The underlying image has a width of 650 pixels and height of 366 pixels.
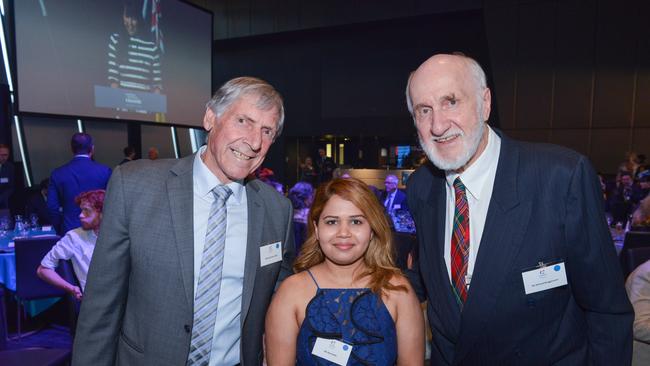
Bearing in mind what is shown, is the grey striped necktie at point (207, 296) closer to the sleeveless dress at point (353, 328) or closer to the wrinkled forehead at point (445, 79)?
the sleeveless dress at point (353, 328)

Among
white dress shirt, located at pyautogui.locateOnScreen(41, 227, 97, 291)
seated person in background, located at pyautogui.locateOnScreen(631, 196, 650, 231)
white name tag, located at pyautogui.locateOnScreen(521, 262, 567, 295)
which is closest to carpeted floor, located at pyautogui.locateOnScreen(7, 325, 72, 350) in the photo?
white dress shirt, located at pyautogui.locateOnScreen(41, 227, 97, 291)

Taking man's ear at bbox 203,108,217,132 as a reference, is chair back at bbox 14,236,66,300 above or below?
below

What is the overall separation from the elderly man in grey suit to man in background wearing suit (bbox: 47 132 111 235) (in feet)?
12.2

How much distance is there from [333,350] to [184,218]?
0.77 m

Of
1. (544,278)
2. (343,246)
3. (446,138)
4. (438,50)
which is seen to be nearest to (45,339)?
(343,246)

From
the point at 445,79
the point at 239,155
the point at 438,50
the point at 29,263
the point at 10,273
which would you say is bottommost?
the point at 10,273

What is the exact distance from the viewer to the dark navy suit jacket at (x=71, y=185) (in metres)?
4.63

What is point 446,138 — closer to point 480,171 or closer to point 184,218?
point 480,171

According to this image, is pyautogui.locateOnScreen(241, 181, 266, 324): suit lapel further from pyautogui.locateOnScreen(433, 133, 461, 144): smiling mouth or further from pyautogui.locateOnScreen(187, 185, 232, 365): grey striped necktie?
pyautogui.locateOnScreen(433, 133, 461, 144): smiling mouth

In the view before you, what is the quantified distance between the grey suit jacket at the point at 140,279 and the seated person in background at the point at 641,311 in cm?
204

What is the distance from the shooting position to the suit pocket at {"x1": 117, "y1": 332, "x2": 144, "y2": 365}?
1.42 meters

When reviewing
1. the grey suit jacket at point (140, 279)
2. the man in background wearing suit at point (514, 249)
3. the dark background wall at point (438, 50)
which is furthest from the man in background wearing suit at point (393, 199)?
the dark background wall at point (438, 50)

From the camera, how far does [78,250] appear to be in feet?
9.94

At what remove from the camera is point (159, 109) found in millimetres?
7293
